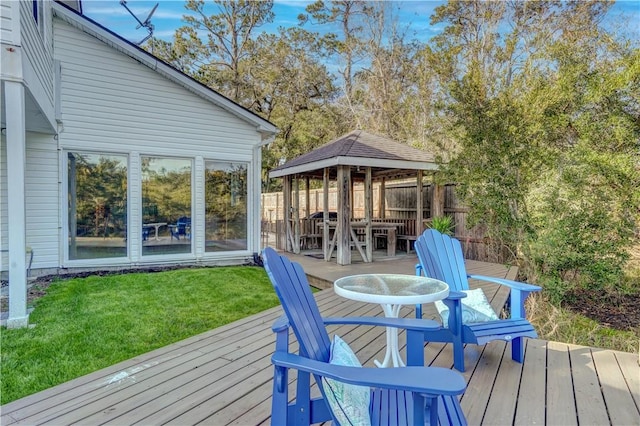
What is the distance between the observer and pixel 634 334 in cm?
503

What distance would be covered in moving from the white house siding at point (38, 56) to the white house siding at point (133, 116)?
0.44 m

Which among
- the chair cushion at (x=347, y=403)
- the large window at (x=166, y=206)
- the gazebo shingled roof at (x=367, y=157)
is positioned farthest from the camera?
the gazebo shingled roof at (x=367, y=157)

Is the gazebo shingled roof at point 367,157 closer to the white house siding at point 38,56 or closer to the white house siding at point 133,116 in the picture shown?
the white house siding at point 133,116

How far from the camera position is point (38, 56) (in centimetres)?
485

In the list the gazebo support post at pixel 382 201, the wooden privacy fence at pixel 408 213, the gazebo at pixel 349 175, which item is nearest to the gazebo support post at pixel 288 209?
the gazebo at pixel 349 175

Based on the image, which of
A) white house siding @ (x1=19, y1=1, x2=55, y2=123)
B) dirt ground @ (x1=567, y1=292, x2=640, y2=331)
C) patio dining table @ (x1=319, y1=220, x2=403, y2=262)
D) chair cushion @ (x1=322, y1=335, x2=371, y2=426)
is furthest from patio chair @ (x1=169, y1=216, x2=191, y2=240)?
dirt ground @ (x1=567, y1=292, x2=640, y2=331)

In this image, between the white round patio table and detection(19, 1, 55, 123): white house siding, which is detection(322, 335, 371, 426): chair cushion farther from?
detection(19, 1, 55, 123): white house siding

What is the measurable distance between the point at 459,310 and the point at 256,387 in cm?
155

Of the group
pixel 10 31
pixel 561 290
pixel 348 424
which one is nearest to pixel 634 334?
pixel 561 290

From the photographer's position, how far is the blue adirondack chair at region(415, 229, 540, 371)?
2.67 m

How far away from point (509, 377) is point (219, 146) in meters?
6.64

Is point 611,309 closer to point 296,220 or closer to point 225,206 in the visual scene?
point 296,220

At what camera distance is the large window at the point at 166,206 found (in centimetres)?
698

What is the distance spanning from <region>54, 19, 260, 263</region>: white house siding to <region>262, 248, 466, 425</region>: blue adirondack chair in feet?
19.7
